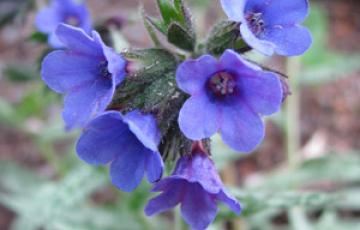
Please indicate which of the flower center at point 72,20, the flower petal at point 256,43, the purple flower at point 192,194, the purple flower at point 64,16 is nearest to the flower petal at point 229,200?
the purple flower at point 192,194

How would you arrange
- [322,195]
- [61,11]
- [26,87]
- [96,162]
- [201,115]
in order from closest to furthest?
[201,115] < [96,162] < [322,195] < [61,11] < [26,87]

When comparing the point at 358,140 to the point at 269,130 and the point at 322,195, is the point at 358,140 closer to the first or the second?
the point at 269,130

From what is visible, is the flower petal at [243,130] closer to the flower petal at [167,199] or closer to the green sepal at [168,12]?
the flower petal at [167,199]

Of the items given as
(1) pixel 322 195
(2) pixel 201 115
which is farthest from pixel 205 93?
(1) pixel 322 195

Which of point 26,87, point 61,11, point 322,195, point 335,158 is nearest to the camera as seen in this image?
point 322,195

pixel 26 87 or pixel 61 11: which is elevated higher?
pixel 61 11

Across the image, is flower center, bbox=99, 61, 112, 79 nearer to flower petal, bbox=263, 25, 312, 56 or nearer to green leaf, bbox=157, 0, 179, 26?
green leaf, bbox=157, 0, 179, 26

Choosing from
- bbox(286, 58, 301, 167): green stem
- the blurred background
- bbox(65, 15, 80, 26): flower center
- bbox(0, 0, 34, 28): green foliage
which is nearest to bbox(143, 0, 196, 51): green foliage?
the blurred background
